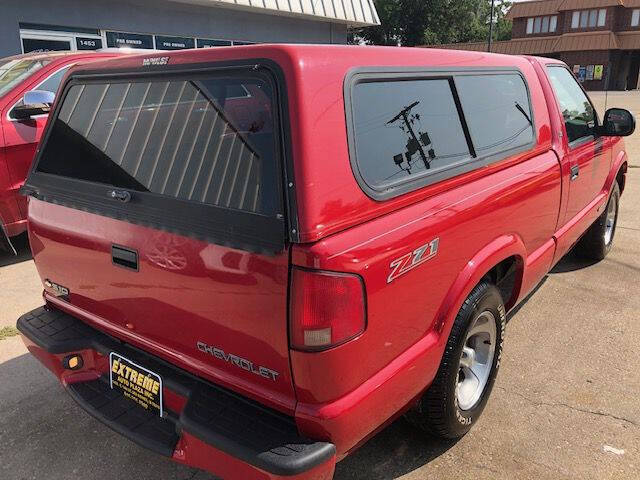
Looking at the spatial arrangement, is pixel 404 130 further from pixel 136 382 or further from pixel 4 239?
pixel 4 239

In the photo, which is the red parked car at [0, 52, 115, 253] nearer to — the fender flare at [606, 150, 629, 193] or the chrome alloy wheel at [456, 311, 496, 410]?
the chrome alloy wheel at [456, 311, 496, 410]

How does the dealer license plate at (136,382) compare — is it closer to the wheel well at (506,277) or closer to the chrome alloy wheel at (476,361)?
the chrome alloy wheel at (476,361)

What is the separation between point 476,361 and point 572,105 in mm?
2283

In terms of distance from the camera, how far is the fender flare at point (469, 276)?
7.48 ft

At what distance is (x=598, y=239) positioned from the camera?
4.92 metres

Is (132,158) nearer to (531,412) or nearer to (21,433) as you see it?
(21,433)

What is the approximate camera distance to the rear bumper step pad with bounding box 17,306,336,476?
1764 mm

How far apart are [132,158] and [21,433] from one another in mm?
1617

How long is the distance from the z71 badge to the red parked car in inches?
162

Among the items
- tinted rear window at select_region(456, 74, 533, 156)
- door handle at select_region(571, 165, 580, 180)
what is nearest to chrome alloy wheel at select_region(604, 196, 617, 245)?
door handle at select_region(571, 165, 580, 180)

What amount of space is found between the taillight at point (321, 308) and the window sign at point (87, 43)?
11.4 m

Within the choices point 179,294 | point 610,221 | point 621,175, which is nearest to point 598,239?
point 610,221

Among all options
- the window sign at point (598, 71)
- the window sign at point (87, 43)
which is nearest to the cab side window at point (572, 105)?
the window sign at point (87, 43)

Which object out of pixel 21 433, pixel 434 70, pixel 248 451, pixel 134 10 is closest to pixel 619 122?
pixel 434 70
